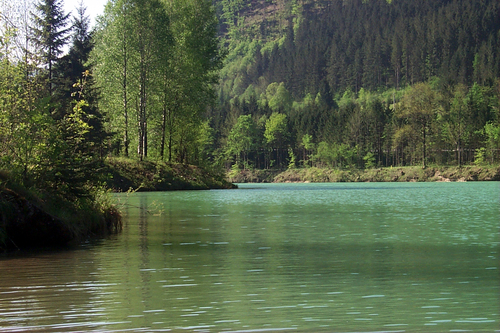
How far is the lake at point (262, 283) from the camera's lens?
9.39m

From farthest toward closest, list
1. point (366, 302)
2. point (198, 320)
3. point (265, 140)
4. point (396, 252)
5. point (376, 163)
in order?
point (265, 140), point (376, 163), point (396, 252), point (366, 302), point (198, 320)

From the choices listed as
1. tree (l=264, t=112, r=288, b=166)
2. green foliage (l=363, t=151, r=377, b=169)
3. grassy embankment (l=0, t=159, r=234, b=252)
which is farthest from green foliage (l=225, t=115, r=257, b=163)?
grassy embankment (l=0, t=159, r=234, b=252)

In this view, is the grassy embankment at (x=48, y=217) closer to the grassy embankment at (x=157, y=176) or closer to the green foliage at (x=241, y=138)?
the grassy embankment at (x=157, y=176)

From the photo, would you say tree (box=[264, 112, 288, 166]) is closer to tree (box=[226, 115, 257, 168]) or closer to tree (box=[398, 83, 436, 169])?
tree (box=[226, 115, 257, 168])

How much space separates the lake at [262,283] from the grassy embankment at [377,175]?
110 metres

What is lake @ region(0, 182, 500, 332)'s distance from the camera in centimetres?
939

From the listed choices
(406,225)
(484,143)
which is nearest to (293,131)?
(484,143)

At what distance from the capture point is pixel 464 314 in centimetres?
980

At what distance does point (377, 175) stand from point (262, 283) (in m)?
138

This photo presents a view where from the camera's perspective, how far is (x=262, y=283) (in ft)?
41.3

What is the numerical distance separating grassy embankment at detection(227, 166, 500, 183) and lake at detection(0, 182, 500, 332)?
110m

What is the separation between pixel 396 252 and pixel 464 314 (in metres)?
7.58

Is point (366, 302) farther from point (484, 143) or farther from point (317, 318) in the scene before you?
point (484, 143)

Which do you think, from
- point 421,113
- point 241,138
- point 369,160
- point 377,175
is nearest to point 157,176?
point 377,175
